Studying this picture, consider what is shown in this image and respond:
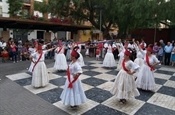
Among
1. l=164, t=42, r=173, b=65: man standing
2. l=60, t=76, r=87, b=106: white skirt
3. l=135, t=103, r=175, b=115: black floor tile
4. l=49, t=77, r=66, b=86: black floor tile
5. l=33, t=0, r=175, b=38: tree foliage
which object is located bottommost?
l=135, t=103, r=175, b=115: black floor tile

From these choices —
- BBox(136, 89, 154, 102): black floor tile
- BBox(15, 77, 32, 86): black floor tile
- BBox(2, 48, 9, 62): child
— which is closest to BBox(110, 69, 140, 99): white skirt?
BBox(136, 89, 154, 102): black floor tile

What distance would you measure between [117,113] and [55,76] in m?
4.70

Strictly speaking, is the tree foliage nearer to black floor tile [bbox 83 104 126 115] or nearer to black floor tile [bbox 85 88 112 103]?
black floor tile [bbox 85 88 112 103]

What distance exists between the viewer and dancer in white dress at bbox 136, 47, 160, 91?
7229 millimetres

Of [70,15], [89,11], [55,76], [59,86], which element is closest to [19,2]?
[70,15]

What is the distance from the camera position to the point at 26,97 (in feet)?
21.5

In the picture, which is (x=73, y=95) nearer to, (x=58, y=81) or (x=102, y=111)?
(x=102, y=111)

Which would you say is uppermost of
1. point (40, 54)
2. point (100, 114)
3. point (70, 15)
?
point (70, 15)

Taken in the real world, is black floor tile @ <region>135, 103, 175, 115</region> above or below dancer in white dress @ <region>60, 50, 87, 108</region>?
below

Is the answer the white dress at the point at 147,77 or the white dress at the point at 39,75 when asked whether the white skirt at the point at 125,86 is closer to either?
the white dress at the point at 147,77

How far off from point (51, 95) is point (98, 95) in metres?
1.62

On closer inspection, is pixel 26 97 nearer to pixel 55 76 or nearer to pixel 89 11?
pixel 55 76

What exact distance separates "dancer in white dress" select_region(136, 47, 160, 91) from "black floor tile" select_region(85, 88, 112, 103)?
1.41m

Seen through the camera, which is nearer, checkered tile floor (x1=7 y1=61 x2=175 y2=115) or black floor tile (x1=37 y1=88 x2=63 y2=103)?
checkered tile floor (x1=7 y1=61 x2=175 y2=115)
